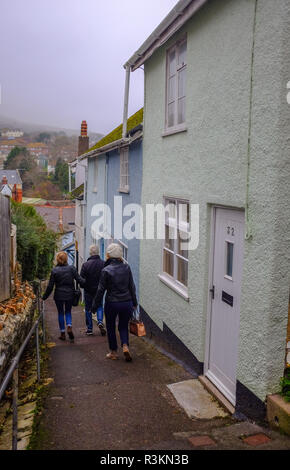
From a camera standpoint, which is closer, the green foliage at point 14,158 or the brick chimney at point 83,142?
the brick chimney at point 83,142

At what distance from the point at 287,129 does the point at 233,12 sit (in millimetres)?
1926

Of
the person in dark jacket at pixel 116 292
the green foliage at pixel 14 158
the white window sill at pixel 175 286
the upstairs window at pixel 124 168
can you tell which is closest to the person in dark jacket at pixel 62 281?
the person in dark jacket at pixel 116 292

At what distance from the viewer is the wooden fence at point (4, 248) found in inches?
294

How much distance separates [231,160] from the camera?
16.7 feet

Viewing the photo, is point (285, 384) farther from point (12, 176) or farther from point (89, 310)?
point (12, 176)

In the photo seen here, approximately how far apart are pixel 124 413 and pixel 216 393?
1.21 metres

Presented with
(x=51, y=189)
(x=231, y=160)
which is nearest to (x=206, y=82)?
(x=231, y=160)

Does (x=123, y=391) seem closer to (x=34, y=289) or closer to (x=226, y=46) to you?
(x=226, y=46)

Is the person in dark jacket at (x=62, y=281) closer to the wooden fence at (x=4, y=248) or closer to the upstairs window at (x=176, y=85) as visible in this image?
the wooden fence at (x=4, y=248)

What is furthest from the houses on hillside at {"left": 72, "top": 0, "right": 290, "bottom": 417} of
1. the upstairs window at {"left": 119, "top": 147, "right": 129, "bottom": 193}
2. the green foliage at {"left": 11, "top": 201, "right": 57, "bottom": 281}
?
the green foliage at {"left": 11, "top": 201, "right": 57, "bottom": 281}

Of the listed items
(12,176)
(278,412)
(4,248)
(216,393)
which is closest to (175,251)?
(216,393)

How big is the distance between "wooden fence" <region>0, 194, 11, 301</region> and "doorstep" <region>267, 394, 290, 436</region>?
483cm

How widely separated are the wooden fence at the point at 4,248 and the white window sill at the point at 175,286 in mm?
2718

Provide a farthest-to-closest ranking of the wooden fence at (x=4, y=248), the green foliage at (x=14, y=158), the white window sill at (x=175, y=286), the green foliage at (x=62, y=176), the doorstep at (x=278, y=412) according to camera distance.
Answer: the green foliage at (x=14, y=158)
the green foliage at (x=62, y=176)
the wooden fence at (x=4, y=248)
the white window sill at (x=175, y=286)
the doorstep at (x=278, y=412)
